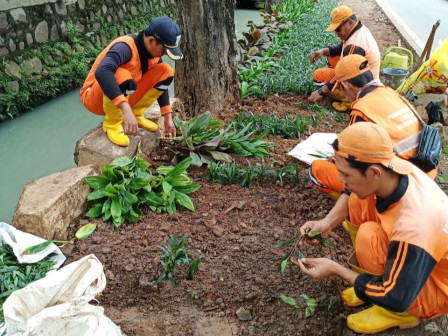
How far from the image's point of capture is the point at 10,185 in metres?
4.41

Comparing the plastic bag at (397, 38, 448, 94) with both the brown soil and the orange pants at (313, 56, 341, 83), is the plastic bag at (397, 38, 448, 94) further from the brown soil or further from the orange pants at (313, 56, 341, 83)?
the brown soil

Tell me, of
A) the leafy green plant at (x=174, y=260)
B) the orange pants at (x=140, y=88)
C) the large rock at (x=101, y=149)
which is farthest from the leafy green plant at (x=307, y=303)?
the orange pants at (x=140, y=88)

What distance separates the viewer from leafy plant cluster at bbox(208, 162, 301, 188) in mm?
3417

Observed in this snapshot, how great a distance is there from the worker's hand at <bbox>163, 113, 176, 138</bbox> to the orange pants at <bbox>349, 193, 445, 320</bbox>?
6.69 ft

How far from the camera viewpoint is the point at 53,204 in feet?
9.11

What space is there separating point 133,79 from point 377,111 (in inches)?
75.1

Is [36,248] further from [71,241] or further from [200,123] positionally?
[200,123]

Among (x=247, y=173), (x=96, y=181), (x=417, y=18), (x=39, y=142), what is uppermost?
(x=96, y=181)

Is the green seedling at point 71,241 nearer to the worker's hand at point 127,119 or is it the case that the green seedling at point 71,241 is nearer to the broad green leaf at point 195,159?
the worker's hand at point 127,119

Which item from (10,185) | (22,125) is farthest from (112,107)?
(22,125)

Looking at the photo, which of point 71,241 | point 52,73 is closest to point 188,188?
point 71,241

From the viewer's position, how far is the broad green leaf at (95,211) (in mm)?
2990

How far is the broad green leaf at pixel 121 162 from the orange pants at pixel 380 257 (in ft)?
5.88

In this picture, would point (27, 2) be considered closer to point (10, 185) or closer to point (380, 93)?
point (10, 185)
